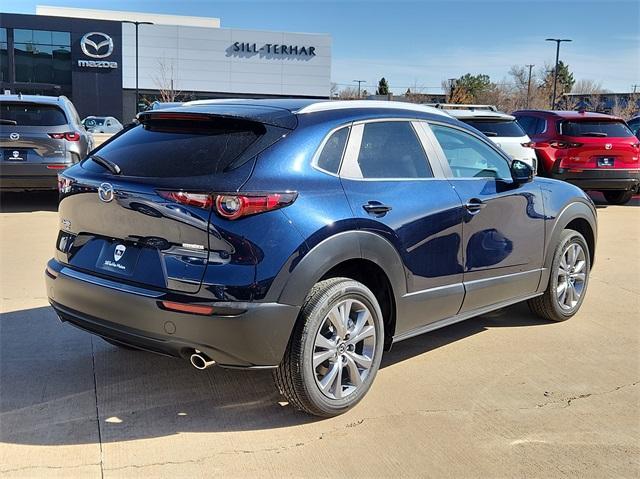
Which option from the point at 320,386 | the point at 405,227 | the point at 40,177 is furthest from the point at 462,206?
the point at 40,177

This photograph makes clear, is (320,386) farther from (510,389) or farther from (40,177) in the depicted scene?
(40,177)

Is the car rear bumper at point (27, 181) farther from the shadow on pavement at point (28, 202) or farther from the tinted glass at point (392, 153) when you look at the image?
the tinted glass at point (392, 153)

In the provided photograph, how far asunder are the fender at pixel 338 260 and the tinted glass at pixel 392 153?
44 cm

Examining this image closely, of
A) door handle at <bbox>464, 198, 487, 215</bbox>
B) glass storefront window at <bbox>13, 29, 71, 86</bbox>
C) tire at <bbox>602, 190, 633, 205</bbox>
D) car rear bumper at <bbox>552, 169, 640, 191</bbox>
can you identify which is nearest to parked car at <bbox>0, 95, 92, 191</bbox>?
door handle at <bbox>464, 198, 487, 215</bbox>

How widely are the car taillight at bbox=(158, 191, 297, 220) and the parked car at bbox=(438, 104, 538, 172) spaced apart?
8.15 m

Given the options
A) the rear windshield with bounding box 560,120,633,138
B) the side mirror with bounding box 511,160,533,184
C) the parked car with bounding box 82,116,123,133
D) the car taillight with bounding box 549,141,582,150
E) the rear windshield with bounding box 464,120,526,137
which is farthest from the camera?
the parked car with bounding box 82,116,123,133

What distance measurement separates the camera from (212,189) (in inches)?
126

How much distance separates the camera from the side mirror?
15.8 ft

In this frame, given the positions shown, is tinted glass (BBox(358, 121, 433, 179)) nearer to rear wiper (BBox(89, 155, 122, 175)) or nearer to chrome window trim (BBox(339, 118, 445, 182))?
chrome window trim (BBox(339, 118, 445, 182))

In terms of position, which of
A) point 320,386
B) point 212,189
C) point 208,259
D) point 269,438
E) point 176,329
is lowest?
point 269,438

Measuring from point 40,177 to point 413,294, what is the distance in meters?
7.54

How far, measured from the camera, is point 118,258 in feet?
11.4

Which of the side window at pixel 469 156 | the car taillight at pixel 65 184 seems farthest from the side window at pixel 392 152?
the car taillight at pixel 65 184

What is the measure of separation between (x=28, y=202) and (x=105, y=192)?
9004mm
